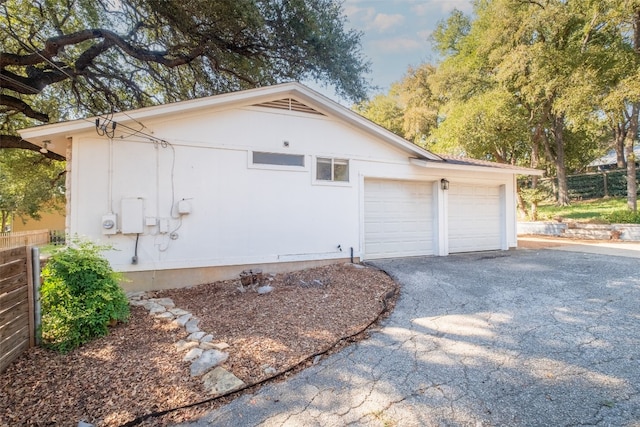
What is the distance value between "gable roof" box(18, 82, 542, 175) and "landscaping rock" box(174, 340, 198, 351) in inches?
163

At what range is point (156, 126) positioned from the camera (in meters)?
5.90

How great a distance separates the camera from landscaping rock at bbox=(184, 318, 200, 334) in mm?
3886

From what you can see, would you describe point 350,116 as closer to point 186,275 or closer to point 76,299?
point 186,275

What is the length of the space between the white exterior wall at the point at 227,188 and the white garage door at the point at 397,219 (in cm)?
45

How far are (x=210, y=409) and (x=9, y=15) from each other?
10.2 meters

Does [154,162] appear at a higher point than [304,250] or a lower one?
higher

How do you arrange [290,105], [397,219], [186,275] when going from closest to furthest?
1. [186,275]
2. [290,105]
3. [397,219]

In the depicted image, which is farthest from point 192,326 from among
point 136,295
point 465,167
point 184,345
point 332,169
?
point 465,167

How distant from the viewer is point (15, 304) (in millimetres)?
3172

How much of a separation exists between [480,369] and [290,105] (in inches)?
235

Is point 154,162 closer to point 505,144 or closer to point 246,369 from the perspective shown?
point 246,369

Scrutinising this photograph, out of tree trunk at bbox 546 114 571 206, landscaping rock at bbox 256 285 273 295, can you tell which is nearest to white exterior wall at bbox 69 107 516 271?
landscaping rock at bbox 256 285 273 295

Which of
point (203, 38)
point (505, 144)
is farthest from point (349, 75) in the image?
point (505, 144)

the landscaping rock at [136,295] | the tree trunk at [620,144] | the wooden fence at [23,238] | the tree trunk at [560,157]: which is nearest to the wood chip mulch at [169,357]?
the landscaping rock at [136,295]
